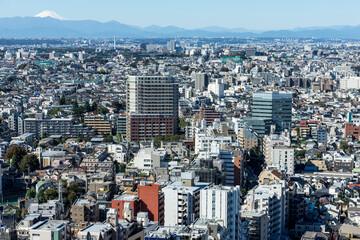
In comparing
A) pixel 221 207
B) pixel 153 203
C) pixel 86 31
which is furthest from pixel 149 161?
pixel 86 31

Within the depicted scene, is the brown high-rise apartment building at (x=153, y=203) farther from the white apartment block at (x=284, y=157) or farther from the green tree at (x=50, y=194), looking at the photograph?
the white apartment block at (x=284, y=157)

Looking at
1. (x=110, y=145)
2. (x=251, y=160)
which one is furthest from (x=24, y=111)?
(x=251, y=160)

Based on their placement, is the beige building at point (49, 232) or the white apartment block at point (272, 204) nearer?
the beige building at point (49, 232)

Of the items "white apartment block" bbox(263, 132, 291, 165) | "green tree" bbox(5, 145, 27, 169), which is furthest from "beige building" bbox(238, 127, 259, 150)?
"green tree" bbox(5, 145, 27, 169)

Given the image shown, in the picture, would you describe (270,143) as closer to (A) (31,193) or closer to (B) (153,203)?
(A) (31,193)

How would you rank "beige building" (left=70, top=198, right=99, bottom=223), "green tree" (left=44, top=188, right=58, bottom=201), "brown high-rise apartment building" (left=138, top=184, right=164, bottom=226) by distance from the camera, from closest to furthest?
"brown high-rise apartment building" (left=138, top=184, right=164, bottom=226) < "beige building" (left=70, top=198, right=99, bottom=223) < "green tree" (left=44, top=188, right=58, bottom=201)

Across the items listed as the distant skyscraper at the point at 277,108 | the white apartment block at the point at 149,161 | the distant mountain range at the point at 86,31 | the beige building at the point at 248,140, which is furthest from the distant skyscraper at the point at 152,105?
the distant mountain range at the point at 86,31

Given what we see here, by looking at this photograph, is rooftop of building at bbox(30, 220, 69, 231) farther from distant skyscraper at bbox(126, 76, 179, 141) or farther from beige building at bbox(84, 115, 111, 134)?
beige building at bbox(84, 115, 111, 134)
